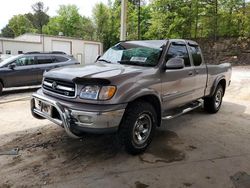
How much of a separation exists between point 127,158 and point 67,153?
921 mm

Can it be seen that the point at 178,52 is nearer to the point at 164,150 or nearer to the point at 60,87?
the point at 164,150

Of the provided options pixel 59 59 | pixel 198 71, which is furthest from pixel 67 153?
pixel 59 59

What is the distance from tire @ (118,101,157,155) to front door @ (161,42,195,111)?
0.54 meters

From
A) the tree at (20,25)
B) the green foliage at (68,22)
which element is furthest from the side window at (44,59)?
the tree at (20,25)

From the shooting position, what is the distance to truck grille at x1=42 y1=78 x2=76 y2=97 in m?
3.83

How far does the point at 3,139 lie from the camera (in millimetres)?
4762

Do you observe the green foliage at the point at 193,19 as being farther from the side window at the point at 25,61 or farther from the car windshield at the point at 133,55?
the car windshield at the point at 133,55

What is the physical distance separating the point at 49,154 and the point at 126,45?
2.50 m

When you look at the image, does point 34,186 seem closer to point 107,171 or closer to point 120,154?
point 107,171

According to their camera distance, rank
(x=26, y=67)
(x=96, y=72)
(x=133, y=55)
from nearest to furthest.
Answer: (x=96, y=72) < (x=133, y=55) < (x=26, y=67)

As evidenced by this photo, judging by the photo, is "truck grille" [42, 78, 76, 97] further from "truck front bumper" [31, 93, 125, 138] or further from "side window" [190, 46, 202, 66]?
"side window" [190, 46, 202, 66]

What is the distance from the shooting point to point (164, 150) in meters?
4.38

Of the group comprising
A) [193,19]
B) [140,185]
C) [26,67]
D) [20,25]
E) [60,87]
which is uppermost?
[20,25]

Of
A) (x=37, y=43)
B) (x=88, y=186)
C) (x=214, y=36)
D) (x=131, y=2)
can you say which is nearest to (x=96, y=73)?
(x=88, y=186)
